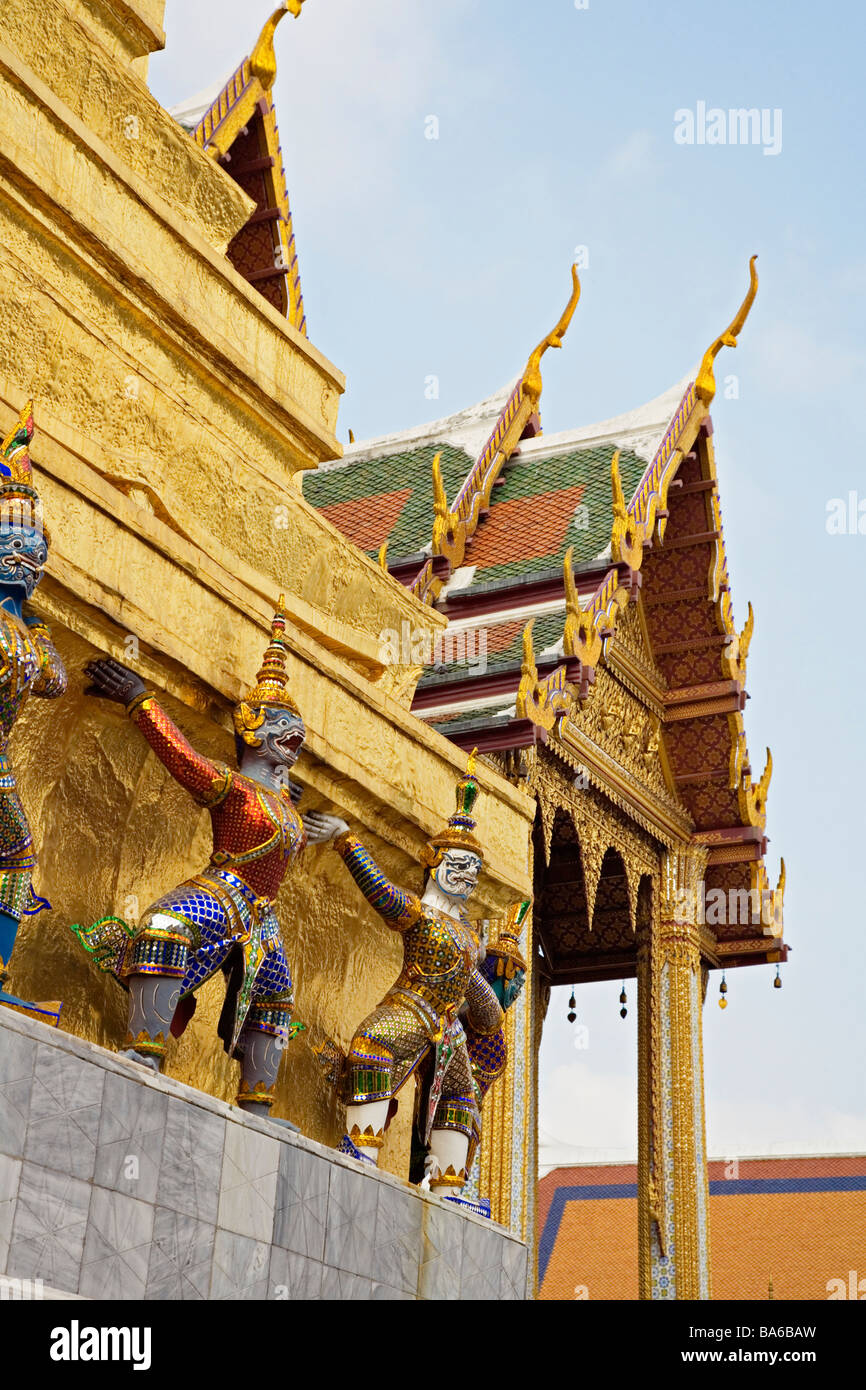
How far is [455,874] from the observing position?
16.1 ft

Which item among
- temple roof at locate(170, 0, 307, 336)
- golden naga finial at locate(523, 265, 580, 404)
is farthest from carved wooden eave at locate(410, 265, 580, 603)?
temple roof at locate(170, 0, 307, 336)

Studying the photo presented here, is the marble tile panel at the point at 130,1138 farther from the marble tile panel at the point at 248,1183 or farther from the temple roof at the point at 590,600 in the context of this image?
the temple roof at the point at 590,600

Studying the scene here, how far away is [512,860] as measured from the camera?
5.68 m

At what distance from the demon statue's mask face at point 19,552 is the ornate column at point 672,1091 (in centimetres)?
Result: 689

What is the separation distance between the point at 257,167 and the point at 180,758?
407 cm

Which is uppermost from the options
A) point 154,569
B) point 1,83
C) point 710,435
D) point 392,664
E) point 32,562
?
point 710,435

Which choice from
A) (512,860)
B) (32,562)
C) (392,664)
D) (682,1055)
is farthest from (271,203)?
(682,1055)

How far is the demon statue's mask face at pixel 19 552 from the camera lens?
3.70 meters

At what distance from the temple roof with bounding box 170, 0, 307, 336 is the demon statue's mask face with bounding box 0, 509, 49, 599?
3732 millimetres
